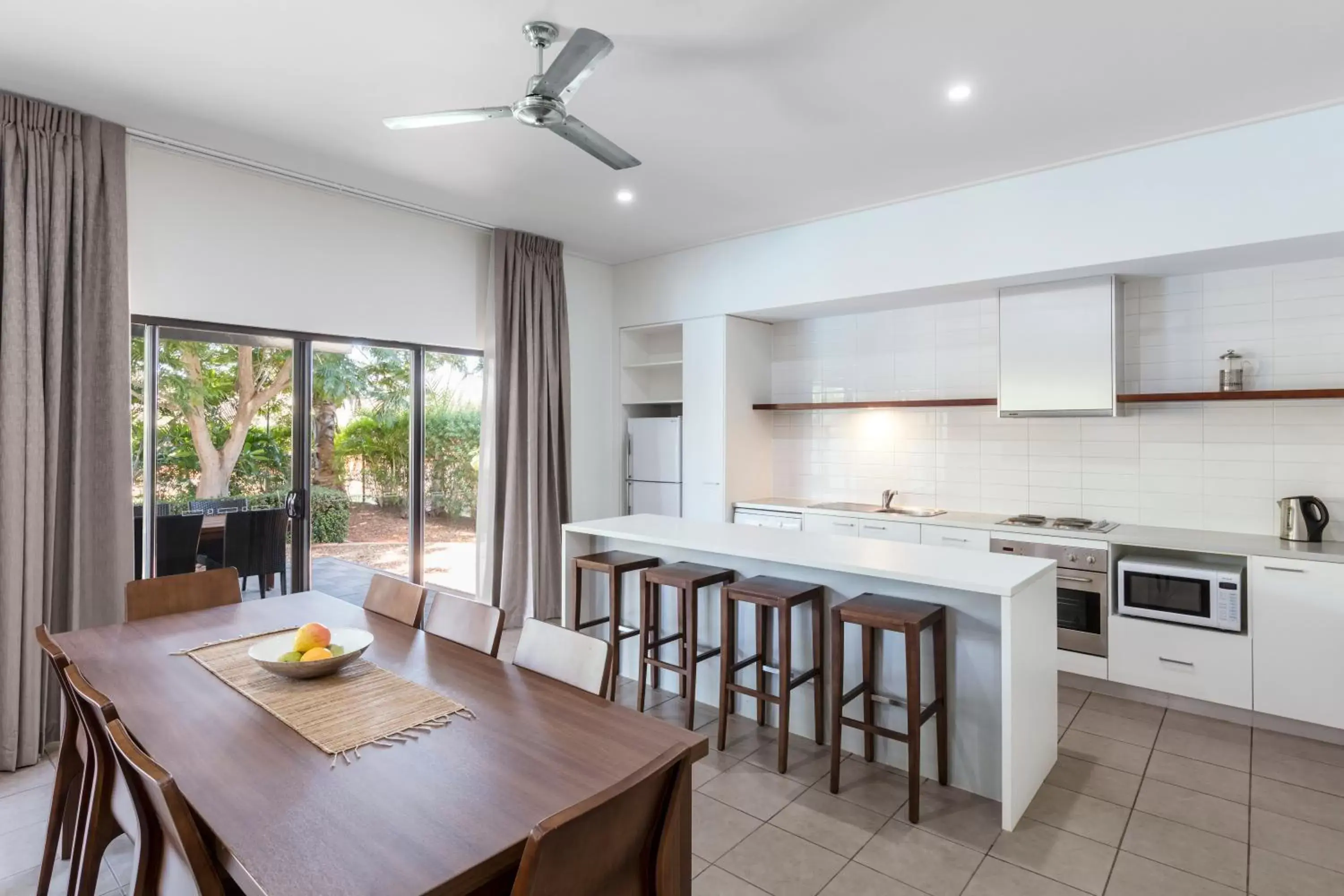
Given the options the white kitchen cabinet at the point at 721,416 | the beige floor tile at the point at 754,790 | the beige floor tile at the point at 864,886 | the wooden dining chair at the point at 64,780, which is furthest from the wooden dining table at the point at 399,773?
the white kitchen cabinet at the point at 721,416

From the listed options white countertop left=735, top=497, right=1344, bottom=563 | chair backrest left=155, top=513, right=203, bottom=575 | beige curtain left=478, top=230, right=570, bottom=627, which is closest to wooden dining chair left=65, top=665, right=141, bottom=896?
chair backrest left=155, top=513, right=203, bottom=575

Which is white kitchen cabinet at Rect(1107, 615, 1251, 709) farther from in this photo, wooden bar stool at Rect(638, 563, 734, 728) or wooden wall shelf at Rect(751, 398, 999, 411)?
wooden bar stool at Rect(638, 563, 734, 728)

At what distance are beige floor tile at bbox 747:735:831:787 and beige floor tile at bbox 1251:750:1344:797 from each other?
176 cm

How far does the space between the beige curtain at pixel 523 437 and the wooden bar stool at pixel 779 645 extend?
2051mm

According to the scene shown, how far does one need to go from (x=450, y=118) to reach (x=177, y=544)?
8.70 feet

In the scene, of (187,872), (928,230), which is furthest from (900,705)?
(928,230)

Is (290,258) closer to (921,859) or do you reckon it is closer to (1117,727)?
(921,859)

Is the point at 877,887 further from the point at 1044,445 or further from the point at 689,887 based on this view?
the point at 1044,445

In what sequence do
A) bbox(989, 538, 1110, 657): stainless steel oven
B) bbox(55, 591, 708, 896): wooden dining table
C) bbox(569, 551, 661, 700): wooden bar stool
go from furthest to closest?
bbox(989, 538, 1110, 657): stainless steel oven → bbox(569, 551, 661, 700): wooden bar stool → bbox(55, 591, 708, 896): wooden dining table

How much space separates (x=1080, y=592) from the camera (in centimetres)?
365

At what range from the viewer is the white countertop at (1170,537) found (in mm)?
3127

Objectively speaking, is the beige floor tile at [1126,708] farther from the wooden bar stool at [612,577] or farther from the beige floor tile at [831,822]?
the wooden bar stool at [612,577]

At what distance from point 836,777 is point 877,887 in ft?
1.80

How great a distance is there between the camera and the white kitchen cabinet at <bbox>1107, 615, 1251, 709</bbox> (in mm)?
3225
